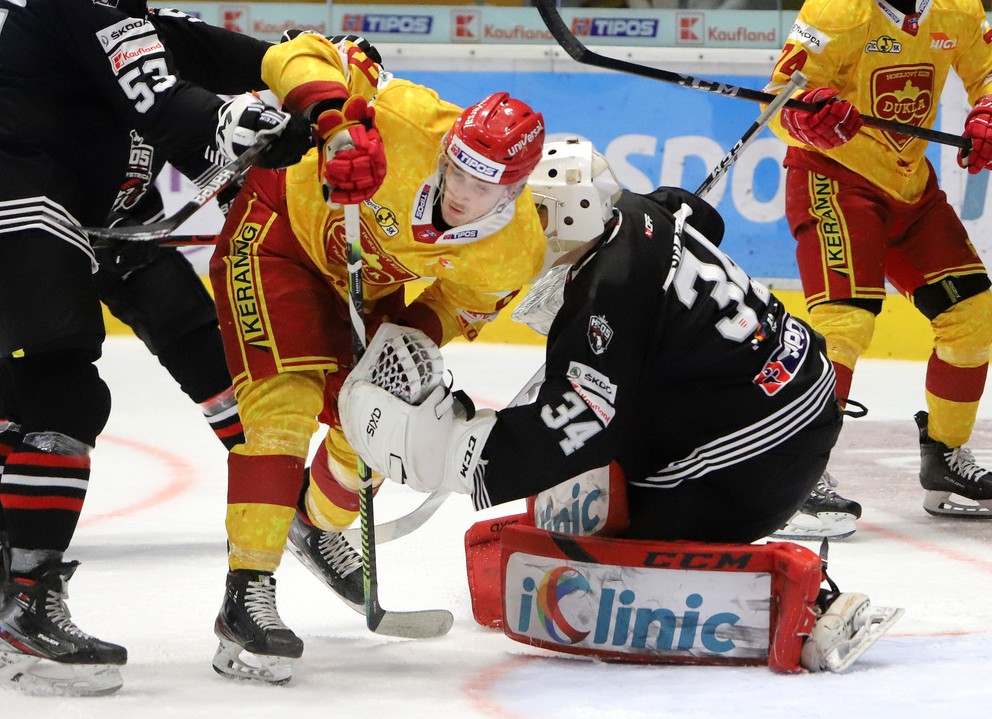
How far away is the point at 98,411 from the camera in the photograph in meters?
2.21

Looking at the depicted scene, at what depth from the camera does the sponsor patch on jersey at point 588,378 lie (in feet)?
6.74

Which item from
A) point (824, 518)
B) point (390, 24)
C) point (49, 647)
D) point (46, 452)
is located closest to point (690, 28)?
point (390, 24)

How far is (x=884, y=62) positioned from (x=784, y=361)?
1.55 meters

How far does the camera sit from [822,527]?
3.20 meters

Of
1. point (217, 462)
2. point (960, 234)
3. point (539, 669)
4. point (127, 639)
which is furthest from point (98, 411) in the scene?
point (960, 234)

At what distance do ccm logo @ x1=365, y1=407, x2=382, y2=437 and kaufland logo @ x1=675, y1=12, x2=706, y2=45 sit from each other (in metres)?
4.26

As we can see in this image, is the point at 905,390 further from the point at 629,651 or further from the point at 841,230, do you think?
the point at 629,651

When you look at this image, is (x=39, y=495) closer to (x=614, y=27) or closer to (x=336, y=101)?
(x=336, y=101)

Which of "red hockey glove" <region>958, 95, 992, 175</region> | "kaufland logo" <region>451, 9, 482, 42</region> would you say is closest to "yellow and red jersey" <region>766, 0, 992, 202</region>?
"red hockey glove" <region>958, 95, 992, 175</region>

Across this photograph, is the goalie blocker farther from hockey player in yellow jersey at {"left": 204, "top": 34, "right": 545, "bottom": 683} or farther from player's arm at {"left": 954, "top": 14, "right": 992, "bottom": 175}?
player's arm at {"left": 954, "top": 14, "right": 992, "bottom": 175}

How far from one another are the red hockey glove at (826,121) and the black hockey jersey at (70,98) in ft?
5.45

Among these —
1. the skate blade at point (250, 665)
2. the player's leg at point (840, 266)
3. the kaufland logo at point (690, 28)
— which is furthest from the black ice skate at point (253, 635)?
the kaufland logo at point (690, 28)

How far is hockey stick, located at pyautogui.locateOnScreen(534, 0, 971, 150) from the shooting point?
3.04 m

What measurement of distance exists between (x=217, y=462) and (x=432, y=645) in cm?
181
